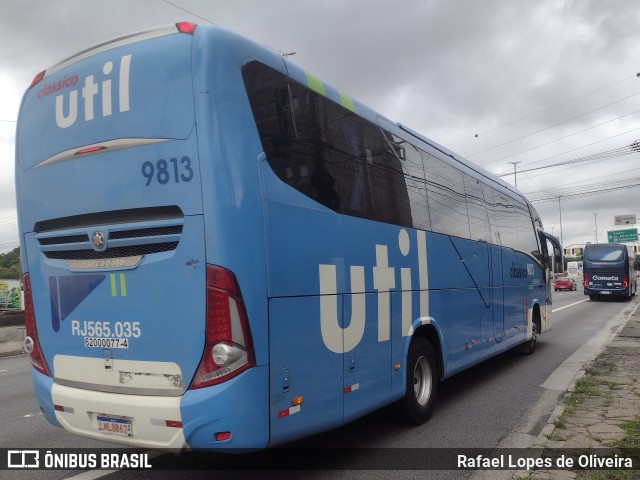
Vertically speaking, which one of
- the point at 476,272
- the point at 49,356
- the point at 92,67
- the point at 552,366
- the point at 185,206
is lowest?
the point at 552,366

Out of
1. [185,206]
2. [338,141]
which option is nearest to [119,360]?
[185,206]

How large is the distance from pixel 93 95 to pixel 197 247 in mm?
1524

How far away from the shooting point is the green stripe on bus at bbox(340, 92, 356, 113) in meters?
5.05

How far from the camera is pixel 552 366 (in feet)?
32.4

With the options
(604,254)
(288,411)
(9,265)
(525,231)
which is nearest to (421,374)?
(288,411)

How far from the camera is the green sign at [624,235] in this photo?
63.3 metres

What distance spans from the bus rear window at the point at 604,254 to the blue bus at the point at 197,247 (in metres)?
29.7

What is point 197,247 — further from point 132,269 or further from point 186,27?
point 186,27

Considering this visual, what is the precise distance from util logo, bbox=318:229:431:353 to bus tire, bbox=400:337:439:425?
1.05 feet

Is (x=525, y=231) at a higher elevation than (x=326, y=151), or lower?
lower

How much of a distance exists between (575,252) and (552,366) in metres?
99.4

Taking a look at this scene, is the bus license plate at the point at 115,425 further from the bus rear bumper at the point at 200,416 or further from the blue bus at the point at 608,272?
the blue bus at the point at 608,272

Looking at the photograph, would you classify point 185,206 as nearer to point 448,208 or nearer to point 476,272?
point 448,208

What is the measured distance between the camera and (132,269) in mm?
3717
